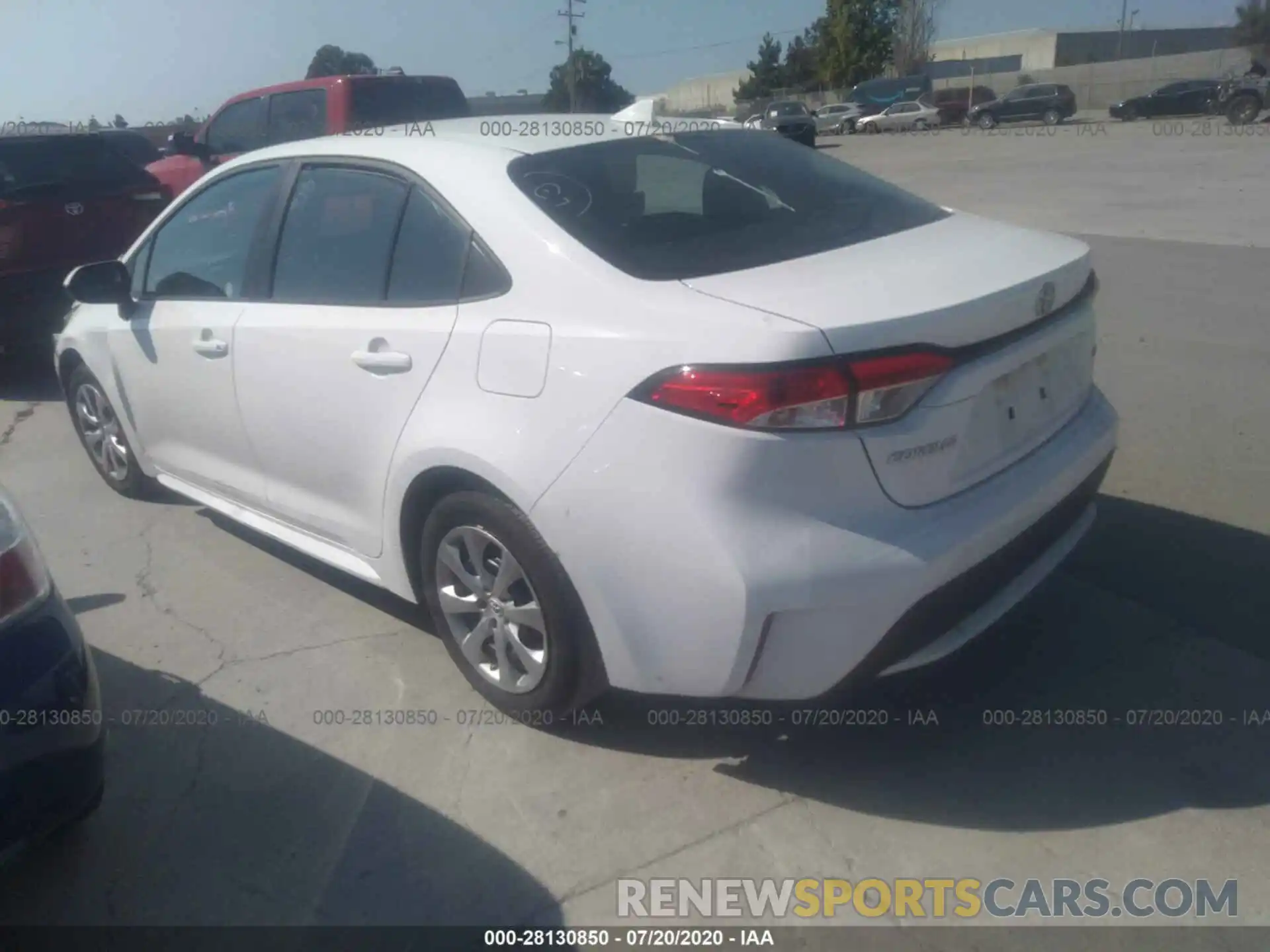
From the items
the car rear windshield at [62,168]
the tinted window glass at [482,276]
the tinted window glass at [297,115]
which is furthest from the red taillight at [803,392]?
the tinted window glass at [297,115]

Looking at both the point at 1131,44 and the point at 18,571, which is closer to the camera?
the point at 18,571

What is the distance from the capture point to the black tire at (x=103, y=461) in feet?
16.6

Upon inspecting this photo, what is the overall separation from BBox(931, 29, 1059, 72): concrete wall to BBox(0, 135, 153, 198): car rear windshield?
74.5 m

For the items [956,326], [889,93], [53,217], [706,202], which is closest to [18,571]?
[706,202]

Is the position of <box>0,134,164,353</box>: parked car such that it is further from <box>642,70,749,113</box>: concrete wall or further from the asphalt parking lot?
<box>642,70,749,113</box>: concrete wall

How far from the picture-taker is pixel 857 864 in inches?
105

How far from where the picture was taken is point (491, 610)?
3.14 m

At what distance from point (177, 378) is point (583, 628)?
7.37 feet

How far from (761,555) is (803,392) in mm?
374

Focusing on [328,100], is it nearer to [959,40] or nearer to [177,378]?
[177,378]

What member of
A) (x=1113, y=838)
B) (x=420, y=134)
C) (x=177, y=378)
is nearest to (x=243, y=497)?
(x=177, y=378)

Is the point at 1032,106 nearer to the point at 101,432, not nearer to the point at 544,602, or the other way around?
the point at 101,432

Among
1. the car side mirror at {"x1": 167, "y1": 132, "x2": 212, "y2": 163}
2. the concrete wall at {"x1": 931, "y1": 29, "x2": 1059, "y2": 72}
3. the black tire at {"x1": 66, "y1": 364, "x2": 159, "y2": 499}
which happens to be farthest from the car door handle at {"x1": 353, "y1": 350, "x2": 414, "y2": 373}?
the concrete wall at {"x1": 931, "y1": 29, "x2": 1059, "y2": 72}

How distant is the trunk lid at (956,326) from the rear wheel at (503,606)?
0.82 meters
